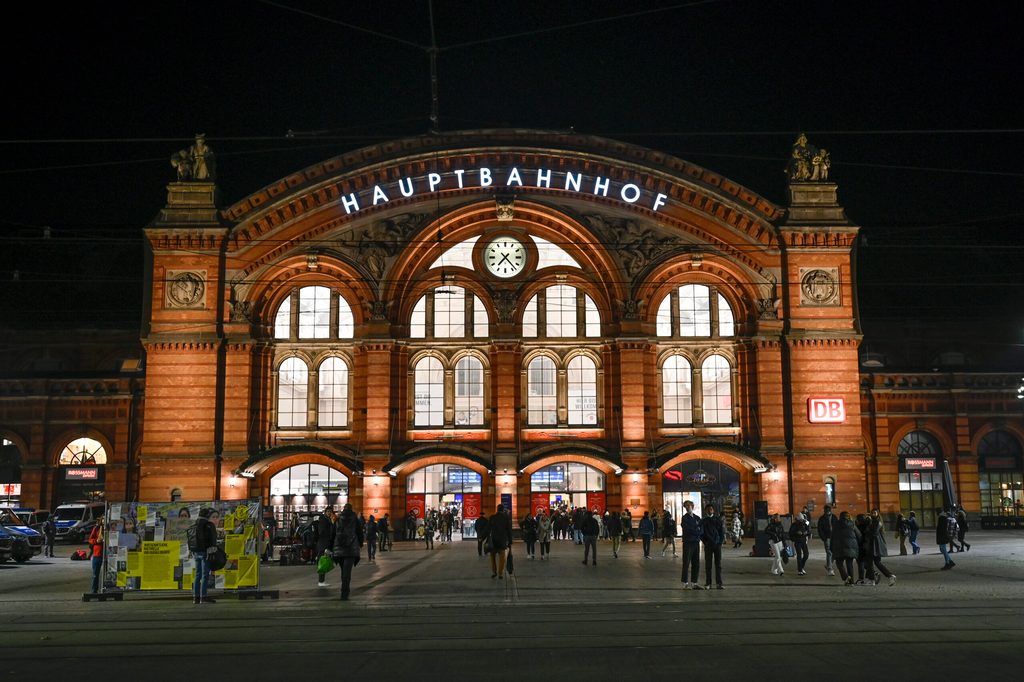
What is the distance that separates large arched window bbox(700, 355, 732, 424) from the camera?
148 feet

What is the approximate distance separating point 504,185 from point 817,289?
1442cm

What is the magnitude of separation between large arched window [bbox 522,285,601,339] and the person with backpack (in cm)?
2578

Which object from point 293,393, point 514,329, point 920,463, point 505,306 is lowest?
point 920,463

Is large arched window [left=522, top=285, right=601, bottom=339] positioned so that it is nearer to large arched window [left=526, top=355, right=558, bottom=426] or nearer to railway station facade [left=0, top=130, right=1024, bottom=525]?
railway station facade [left=0, top=130, right=1024, bottom=525]

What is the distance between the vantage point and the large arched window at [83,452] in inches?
2053

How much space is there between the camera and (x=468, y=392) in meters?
44.9

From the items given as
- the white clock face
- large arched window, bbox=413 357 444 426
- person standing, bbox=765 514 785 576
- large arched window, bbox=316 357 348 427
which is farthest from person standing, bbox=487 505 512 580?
the white clock face

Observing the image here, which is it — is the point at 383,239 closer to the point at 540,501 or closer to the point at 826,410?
the point at 540,501

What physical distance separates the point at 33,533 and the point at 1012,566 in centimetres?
3191

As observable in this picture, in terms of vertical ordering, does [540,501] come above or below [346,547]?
above

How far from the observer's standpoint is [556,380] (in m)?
45.1

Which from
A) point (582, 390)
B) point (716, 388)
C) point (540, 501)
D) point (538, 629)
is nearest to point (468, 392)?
point (582, 390)

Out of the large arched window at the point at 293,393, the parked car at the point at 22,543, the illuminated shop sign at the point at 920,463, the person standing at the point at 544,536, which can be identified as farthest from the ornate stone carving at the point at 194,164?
the illuminated shop sign at the point at 920,463

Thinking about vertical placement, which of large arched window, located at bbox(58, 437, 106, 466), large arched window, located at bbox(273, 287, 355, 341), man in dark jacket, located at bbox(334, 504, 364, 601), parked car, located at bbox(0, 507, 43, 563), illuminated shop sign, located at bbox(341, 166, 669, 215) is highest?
illuminated shop sign, located at bbox(341, 166, 669, 215)
